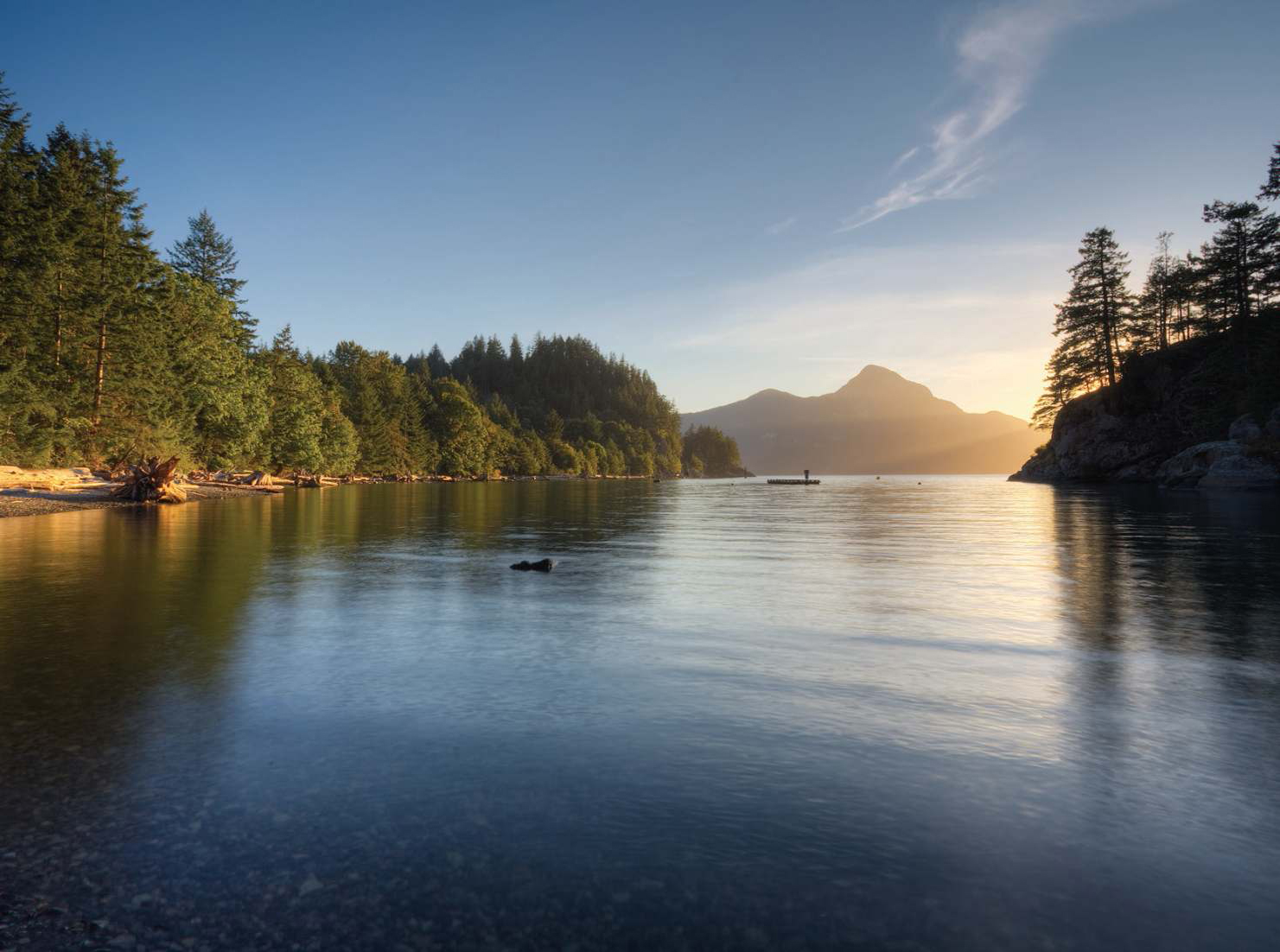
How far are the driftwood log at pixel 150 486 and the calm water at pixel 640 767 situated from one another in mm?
41940

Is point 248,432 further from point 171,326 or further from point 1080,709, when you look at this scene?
point 1080,709

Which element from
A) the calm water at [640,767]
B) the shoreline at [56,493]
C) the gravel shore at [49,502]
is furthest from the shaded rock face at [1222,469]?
the gravel shore at [49,502]

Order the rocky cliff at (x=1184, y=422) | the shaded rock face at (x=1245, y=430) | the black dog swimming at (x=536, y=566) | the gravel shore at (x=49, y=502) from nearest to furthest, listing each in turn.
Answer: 1. the black dog swimming at (x=536, y=566)
2. the gravel shore at (x=49, y=502)
3. the rocky cliff at (x=1184, y=422)
4. the shaded rock face at (x=1245, y=430)

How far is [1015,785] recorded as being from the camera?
642cm

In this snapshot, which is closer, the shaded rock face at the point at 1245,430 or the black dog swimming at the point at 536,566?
the black dog swimming at the point at 536,566

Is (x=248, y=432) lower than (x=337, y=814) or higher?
higher

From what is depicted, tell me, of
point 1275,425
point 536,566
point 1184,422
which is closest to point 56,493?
point 536,566

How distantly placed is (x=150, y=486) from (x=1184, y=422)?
111 meters

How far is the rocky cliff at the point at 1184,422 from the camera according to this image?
69625mm

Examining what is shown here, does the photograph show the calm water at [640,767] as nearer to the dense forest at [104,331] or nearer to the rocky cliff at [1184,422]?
the dense forest at [104,331]

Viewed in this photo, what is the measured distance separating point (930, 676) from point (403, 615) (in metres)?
9.65

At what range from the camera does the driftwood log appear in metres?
52.9

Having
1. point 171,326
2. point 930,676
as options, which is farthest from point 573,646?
point 171,326

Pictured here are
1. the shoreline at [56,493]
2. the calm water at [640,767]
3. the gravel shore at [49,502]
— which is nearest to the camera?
the calm water at [640,767]
